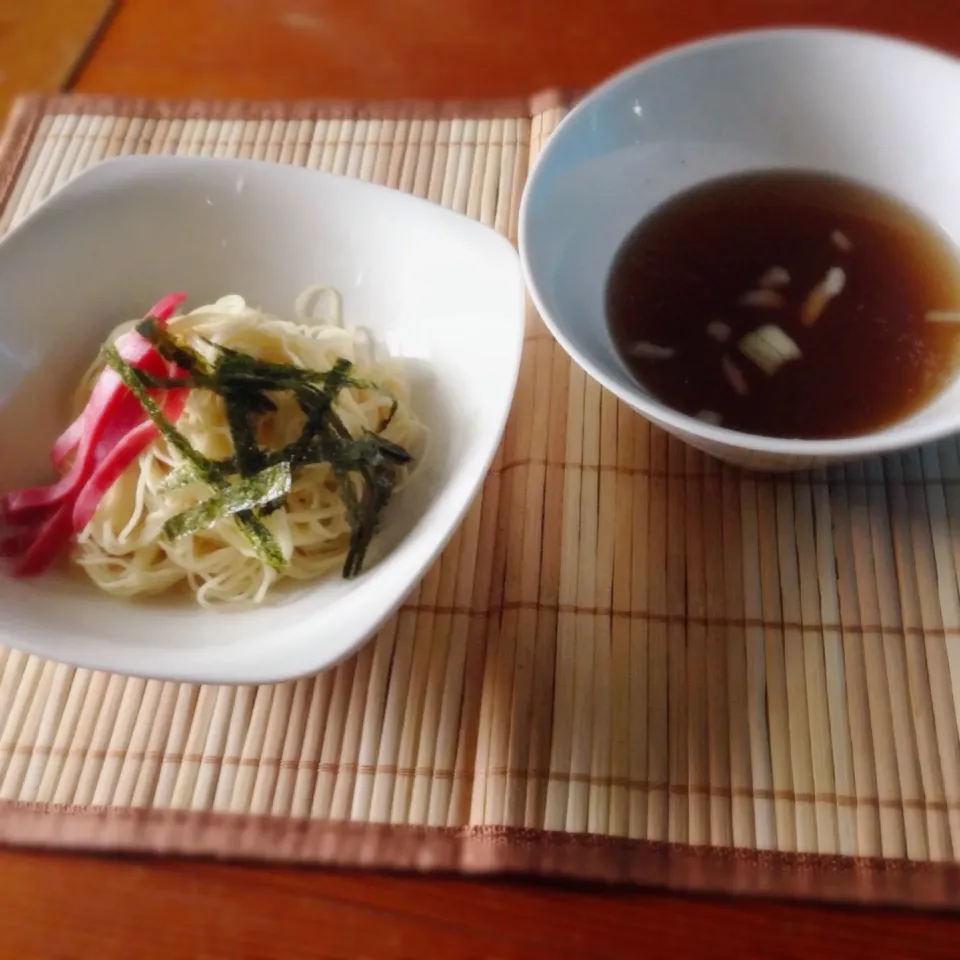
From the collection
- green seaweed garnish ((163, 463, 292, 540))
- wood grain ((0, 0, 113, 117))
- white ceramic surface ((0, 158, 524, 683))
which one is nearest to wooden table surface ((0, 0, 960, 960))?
white ceramic surface ((0, 158, 524, 683))

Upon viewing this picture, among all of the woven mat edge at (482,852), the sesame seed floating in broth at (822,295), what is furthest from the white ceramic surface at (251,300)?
the sesame seed floating in broth at (822,295)

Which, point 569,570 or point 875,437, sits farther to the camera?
point 569,570

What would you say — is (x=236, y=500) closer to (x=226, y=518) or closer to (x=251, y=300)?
(x=226, y=518)

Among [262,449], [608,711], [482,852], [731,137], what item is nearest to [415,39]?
[731,137]

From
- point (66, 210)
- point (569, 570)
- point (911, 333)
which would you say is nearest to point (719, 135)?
point (911, 333)

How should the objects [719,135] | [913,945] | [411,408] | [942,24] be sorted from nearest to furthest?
1. [913,945]
2. [411,408]
3. [719,135]
4. [942,24]

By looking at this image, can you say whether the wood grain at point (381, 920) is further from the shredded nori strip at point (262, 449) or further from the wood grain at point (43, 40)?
the wood grain at point (43, 40)

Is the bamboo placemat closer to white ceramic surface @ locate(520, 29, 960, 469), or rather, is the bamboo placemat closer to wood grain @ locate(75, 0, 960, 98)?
white ceramic surface @ locate(520, 29, 960, 469)

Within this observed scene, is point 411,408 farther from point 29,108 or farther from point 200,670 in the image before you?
point 29,108
